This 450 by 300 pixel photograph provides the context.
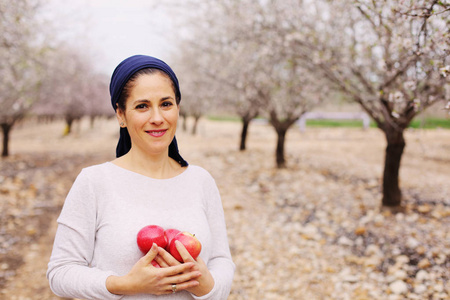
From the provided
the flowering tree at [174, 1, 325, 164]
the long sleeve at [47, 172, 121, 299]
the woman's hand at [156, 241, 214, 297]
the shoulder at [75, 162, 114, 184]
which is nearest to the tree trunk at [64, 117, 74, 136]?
the flowering tree at [174, 1, 325, 164]

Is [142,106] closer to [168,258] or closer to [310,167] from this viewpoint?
[168,258]

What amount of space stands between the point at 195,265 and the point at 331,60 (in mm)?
5580

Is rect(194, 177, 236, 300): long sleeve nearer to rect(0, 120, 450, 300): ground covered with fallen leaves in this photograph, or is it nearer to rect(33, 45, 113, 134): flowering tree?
rect(0, 120, 450, 300): ground covered with fallen leaves

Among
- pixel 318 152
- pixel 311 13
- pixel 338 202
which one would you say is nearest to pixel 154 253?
pixel 338 202

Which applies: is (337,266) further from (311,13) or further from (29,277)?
(311,13)

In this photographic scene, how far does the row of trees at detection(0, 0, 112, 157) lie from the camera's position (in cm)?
728

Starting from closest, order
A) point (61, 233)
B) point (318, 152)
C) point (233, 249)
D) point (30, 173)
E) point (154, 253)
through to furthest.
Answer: point (154, 253)
point (61, 233)
point (233, 249)
point (30, 173)
point (318, 152)

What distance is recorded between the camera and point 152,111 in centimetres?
189

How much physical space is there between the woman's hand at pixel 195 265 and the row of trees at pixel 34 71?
5880mm

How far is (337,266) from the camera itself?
5453 millimetres

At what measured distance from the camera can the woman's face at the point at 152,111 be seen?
1870 millimetres

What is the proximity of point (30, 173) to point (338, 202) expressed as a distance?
10.1 m

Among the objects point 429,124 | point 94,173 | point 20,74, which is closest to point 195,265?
point 94,173

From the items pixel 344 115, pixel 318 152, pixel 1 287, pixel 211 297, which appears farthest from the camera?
pixel 344 115
